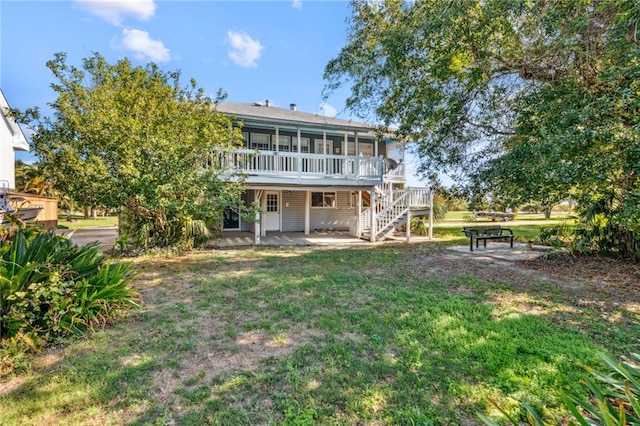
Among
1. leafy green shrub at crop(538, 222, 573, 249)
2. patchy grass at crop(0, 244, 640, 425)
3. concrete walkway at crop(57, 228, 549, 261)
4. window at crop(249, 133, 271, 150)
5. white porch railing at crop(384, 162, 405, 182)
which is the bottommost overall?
patchy grass at crop(0, 244, 640, 425)

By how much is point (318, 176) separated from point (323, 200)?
461cm

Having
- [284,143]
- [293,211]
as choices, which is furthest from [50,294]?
[293,211]

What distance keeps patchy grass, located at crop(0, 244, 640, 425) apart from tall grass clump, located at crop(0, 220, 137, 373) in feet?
1.06

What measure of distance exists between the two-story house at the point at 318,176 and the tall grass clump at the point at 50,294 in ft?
19.2

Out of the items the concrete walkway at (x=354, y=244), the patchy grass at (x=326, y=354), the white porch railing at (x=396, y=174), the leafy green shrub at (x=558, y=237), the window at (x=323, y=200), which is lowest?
the patchy grass at (x=326, y=354)

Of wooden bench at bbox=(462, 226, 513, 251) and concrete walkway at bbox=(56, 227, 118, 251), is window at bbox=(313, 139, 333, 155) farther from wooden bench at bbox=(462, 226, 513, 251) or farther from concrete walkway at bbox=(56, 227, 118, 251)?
concrete walkway at bbox=(56, 227, 118, 251)

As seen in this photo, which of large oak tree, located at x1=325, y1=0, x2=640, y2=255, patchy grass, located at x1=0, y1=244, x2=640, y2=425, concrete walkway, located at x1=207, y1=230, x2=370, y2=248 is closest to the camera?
patchy grass, located at x1=0, y1=244, x2=640, y2=425

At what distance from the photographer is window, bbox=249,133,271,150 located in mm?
15186

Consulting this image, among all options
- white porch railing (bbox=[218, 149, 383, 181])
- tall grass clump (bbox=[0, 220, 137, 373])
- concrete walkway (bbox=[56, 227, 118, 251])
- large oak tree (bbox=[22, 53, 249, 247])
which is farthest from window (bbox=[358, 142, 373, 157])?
tall grass clump (bbox=[0, 220, 137, 373])

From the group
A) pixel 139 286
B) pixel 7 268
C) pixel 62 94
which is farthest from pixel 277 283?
pixel 62 94

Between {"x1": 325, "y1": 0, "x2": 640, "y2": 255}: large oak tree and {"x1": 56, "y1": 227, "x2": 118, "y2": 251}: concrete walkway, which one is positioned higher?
{"x1": 325, "y1": 0, "x2": 640, "y2": 255}: large oak tree

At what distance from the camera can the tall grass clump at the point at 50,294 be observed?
3488 millimetres

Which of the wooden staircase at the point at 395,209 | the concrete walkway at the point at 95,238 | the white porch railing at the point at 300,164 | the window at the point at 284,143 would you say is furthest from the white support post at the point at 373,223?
the concrete walkway at the point at 95,238

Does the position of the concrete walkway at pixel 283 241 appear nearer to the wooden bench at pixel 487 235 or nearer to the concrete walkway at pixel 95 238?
the concrete walkway at pixel 95 238
